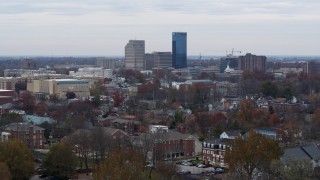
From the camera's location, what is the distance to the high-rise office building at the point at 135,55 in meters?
86.5

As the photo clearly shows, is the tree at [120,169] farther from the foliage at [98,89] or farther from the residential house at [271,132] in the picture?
the foliage at [98,89]

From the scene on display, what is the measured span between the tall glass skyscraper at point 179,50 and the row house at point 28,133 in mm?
64602

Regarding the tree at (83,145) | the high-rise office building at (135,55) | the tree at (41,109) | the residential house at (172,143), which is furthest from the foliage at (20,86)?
the tree at (83,145)

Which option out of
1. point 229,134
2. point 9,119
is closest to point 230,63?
point 9,119

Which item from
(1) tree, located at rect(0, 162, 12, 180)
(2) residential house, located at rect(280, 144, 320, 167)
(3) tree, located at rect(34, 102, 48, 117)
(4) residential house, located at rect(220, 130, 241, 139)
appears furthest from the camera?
(3) tree, located at rect(34, 102, 48, 117)

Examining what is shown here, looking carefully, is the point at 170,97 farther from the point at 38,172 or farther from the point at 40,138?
the point at 38,172

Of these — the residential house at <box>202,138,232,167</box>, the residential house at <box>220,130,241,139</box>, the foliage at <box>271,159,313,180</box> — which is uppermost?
the foliage at <box>271,159,313,180</box>

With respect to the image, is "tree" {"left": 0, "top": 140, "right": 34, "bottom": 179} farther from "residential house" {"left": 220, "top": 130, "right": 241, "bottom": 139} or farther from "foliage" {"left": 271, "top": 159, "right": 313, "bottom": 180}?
"residential house" {"left": 220, "top": 130, "right": 241, "bottom": 139}

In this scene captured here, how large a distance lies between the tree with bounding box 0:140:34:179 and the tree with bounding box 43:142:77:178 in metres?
0.83

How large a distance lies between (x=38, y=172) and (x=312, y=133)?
1167 cm

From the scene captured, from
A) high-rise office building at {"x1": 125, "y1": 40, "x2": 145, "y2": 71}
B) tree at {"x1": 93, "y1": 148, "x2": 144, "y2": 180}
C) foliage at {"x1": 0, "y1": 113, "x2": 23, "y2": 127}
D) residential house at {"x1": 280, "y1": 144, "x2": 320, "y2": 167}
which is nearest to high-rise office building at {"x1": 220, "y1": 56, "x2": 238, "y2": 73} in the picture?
high-rise office building at {"x1": 125, "y1": 40, "x2": 145, "y2": 71}

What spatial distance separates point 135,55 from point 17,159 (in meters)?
71.2

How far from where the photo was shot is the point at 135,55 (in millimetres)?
88750

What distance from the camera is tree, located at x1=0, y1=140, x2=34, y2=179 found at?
703 inches
